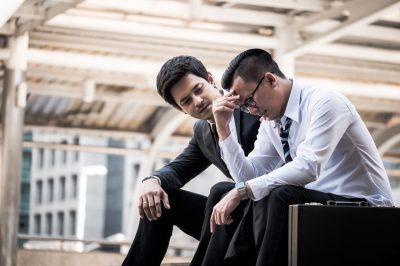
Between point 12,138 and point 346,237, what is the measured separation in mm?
10648

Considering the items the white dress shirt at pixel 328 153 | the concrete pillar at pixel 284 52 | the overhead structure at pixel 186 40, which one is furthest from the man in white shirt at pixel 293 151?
the concrete pillar at pixel 284 52

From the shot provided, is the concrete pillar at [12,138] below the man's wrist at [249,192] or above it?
below

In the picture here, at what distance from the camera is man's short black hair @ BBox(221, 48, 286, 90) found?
4.29 metres

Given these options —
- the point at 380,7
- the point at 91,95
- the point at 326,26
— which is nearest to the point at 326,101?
the point at 380,7

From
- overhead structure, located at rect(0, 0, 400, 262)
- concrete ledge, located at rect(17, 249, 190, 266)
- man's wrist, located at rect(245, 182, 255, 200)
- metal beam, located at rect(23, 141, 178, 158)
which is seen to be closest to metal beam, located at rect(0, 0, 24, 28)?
overhead structure, located at rect(0, 0, 400, 262)

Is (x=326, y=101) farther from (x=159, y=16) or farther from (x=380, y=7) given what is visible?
(x=159, y=16)

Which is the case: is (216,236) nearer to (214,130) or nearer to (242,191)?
(242,191)

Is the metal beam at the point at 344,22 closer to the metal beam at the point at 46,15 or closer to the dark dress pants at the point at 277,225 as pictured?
the metal beam at the point at 46,15

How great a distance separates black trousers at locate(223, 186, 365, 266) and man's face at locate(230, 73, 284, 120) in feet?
1.47

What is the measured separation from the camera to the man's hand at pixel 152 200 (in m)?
4.85

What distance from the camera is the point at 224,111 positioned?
446 cm

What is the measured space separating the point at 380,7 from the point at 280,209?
8.16 metres

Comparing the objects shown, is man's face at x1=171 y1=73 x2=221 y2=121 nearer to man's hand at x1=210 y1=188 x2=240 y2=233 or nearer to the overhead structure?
man's hand at x1=210 y1=188 x2=240 y2=233

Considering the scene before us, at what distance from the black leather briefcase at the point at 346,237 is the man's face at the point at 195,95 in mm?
1299
